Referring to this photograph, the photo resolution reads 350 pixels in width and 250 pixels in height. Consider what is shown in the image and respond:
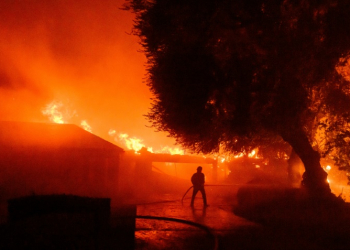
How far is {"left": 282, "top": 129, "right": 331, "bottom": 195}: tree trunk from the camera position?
14.9 m

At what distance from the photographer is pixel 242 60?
13.3 meters

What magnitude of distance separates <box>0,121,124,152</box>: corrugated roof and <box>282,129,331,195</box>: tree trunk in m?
12.2

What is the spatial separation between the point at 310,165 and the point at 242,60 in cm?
582

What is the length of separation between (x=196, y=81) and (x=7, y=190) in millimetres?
13496

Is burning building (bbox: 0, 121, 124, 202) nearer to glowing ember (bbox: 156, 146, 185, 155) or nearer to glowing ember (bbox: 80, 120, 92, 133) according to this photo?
glowing ember (bbox: 80, 120, 92, 133)

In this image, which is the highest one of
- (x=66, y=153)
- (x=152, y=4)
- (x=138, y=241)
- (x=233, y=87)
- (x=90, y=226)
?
(x=152, y=4)

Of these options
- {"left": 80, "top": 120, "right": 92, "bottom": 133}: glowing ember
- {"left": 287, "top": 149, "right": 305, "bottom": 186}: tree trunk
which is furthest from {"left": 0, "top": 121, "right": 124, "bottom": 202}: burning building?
{"left": 80, "top": 120, "right": 92, "bottom": 133}: glowing ember

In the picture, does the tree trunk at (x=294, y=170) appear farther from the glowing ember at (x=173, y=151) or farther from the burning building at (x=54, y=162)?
the glowing ember at (x=173, y=151)

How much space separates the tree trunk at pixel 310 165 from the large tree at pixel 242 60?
0.25ft

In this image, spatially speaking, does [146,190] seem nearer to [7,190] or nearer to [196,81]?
[7,190]

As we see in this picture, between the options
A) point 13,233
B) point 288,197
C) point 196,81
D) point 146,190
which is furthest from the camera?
point 146,190

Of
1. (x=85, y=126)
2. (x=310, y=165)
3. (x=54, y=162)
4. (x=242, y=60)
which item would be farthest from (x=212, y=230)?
(x=85, y=126)

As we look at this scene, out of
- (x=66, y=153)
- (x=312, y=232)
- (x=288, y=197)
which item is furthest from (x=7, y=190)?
(x=312, y=232)

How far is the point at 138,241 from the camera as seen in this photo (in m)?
9.12
